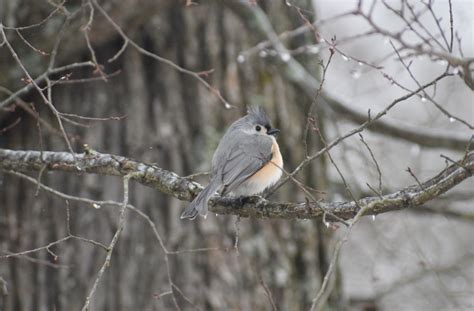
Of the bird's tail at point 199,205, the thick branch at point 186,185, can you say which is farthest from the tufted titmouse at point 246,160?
the thick branch at point 186,185

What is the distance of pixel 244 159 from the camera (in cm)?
415

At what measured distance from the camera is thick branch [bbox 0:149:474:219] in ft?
9.59

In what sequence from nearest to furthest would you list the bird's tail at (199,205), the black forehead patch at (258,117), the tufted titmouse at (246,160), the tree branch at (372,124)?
the bird's tail at (199,205)
the tufted titmouse at (246,160)
the black forehead patch at (258,117)
the tree branch at (372,124)

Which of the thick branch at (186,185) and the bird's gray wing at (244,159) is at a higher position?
the bird's gray wing at (244,159)

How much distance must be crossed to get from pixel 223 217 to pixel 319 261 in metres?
0.81

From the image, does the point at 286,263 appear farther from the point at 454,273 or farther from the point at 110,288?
the point at 454,273

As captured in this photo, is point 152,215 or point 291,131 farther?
point 291,131

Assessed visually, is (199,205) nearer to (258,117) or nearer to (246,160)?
(246,160)

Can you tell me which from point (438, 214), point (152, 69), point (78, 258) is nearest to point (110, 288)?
point (78, 258)

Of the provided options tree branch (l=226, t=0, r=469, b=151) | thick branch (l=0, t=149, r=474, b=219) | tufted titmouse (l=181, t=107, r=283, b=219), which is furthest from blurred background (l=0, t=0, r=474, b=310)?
thick branch (l=0, t=149, r=474, b=219)

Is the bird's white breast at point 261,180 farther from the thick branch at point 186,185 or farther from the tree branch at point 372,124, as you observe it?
the tree branch at point 372,124

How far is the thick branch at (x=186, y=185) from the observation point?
292 centimetres

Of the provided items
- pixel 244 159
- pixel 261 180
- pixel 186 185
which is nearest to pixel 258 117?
pixel 244 159

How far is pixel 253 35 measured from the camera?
17.4ft
